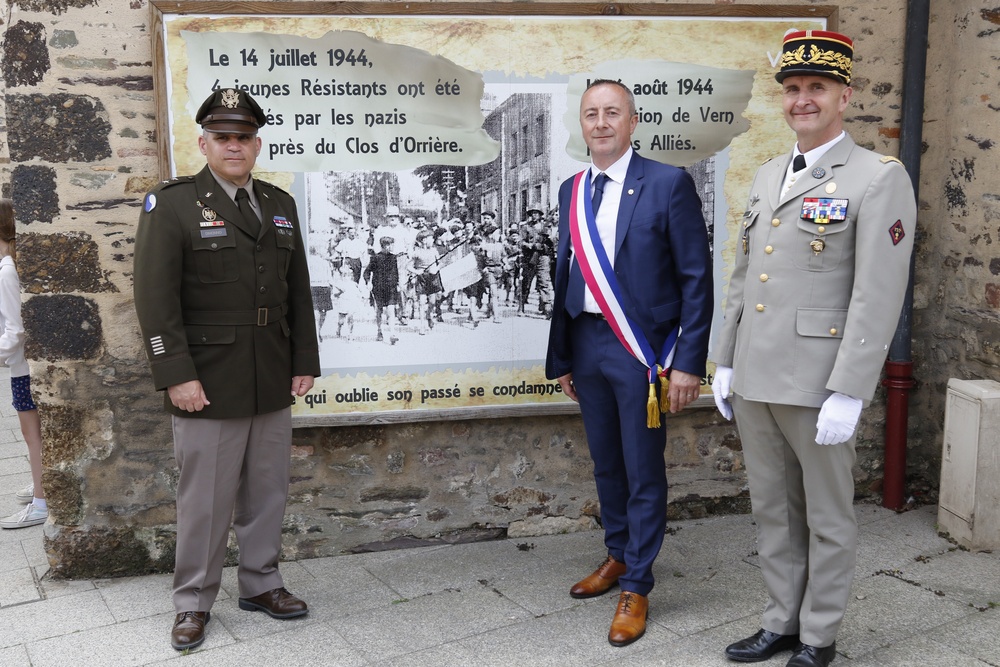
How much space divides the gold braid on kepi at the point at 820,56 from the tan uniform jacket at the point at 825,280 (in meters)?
0.22

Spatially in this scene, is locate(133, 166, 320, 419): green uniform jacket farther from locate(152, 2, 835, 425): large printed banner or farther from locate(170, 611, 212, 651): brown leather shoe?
locate(170, 611, 212, 651): brown leather shoe

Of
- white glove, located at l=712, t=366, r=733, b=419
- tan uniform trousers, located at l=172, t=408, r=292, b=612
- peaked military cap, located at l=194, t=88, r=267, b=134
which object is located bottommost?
tan uniform trousers, located at l=172, t=408, r=292, b=612

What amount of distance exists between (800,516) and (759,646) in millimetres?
445

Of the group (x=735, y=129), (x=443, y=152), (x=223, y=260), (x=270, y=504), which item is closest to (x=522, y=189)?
(x=443, y=152)

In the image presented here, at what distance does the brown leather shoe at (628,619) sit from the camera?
3217mm

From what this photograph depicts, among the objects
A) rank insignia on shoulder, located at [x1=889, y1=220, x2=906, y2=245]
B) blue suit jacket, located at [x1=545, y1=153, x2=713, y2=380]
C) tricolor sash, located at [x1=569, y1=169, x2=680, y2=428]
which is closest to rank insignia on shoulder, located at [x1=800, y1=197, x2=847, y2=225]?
rank insignia on shoulder, located at [x1=889, y1=220, x2=906, y2=245]

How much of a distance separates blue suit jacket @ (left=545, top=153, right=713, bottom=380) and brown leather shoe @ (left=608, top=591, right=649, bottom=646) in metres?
0.83

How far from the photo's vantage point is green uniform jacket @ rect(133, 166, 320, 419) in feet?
10.3

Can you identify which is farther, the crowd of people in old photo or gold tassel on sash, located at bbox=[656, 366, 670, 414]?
the crowd of people in old photo

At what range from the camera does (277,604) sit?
351 centimetres

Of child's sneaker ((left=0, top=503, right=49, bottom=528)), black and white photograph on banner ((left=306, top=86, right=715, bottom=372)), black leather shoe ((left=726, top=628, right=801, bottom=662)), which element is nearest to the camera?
black leather shoe ((left=726, top=628, right=801, bottom=662))

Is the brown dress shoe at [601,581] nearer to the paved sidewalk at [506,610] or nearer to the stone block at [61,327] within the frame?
the paved sidewalk at [506,610]

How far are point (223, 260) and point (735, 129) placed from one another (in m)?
2.32

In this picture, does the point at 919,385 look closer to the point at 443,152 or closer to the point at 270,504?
the point at 443,152
